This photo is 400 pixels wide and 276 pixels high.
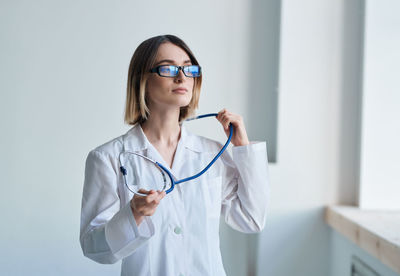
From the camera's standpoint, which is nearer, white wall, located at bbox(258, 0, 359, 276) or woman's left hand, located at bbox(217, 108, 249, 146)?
woman's left hand, located at bbox(217, 108, 249, 146)

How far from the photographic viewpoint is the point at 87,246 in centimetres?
111

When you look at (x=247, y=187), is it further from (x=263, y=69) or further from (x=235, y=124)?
(x=263, y=69)

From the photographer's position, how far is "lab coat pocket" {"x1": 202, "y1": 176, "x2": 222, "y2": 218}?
1.27 metres

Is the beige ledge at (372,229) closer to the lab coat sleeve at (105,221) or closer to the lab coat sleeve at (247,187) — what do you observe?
the lab coat sleeve at (247,187)

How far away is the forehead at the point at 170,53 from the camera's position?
4.00ft

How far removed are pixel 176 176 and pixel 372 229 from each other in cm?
100

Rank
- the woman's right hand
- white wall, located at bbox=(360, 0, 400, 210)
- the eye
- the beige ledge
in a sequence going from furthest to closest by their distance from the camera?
white wall, located at bbox=(360, 0, 400, 210), the beige ledge, the eye, the woman's right hand

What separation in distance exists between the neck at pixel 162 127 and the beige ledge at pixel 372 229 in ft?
3.03

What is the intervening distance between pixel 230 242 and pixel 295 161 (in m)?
0.61

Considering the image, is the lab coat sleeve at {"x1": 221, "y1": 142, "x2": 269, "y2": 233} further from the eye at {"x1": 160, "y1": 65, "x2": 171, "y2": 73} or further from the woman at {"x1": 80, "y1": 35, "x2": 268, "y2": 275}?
the eye at {"x1": 160, "y1": 65, "x2": 171, "y2": 73}

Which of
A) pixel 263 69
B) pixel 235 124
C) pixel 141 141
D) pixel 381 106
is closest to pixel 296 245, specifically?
pixel 381 106

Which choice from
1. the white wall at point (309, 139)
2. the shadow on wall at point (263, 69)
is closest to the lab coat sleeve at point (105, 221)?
the white wall at point (309, 139)

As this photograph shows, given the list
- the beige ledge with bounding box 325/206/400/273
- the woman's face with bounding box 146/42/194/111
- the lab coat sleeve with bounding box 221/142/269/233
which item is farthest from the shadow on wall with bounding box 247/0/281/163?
the woman's face with bounding box 146/42/194/111

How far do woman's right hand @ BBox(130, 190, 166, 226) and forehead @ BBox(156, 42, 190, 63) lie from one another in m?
0.44
